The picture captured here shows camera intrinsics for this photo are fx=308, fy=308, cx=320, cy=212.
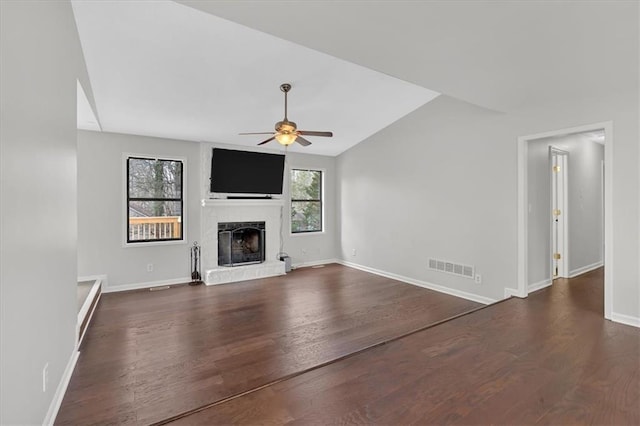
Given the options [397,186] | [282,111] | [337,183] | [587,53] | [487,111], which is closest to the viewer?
[587,53]

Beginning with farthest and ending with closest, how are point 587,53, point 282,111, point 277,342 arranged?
point 282,111 → point 277,342 → point 587,53

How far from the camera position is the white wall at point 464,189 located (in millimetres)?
3342

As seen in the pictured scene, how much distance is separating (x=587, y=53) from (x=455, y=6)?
1.64 metres

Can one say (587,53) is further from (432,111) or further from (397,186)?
(397,186)

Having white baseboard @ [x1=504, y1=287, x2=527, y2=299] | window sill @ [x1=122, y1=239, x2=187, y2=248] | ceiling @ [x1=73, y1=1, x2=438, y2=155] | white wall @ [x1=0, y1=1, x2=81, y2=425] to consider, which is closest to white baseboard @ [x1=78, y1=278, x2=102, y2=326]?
window sill @ [x1=122, y1=239, x2=187, y2=248]

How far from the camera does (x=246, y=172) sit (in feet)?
20.5

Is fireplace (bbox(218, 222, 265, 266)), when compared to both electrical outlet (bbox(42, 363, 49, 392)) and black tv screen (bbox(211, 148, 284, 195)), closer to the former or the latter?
black tv screen (bbox(211, 148, 284, 195))

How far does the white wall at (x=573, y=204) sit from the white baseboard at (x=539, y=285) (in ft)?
0.10

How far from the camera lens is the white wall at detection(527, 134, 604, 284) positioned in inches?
171

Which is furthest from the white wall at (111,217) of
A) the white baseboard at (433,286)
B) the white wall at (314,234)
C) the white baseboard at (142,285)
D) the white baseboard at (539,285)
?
the white baseboard at (539,285)

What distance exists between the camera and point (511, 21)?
2.46 meters

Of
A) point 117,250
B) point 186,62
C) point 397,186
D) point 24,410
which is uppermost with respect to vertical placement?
point 186,62

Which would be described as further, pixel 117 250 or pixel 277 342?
pixel 117 250

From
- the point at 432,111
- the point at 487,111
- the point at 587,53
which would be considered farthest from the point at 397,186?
the point at 587,53
